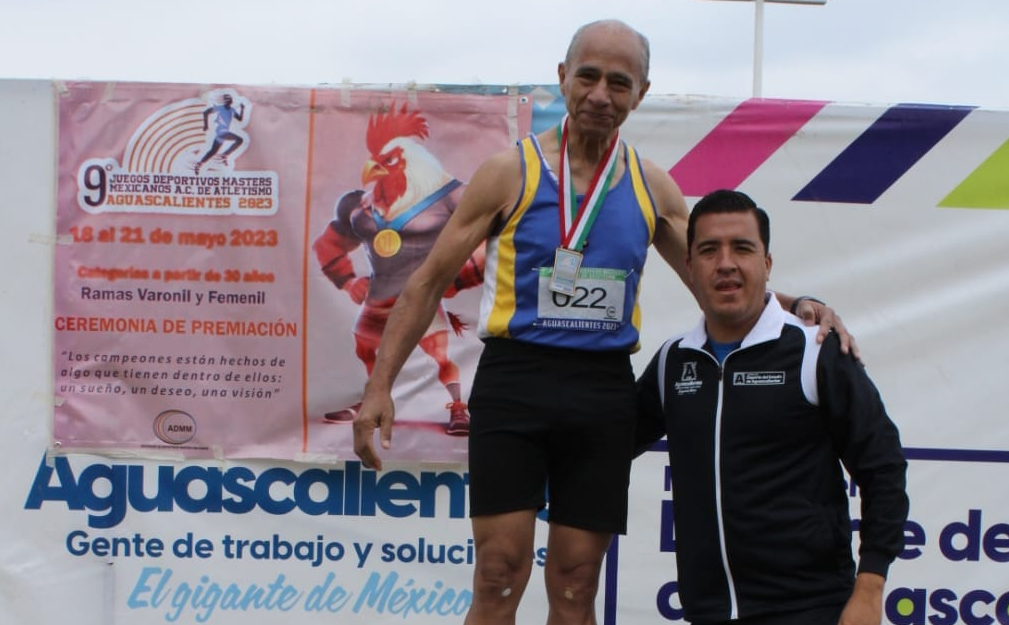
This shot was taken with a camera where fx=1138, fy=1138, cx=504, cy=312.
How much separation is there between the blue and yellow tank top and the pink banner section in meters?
1.15

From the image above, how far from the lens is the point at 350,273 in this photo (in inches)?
150

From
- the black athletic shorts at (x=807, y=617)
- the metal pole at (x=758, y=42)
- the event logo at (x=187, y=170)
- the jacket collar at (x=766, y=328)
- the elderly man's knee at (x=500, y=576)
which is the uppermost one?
the metal pole at (x=758, y=42)

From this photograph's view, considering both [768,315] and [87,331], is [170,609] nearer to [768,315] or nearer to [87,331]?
[87,331]

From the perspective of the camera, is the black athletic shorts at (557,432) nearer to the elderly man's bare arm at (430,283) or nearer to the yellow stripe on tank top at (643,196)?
the elderly man's bare arm at (430,283)

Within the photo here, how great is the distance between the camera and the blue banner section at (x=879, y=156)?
3820 mm

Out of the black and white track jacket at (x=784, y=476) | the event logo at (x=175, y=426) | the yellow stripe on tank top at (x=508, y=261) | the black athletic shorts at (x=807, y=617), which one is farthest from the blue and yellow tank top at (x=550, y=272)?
the event logo at (x=175, y=426)

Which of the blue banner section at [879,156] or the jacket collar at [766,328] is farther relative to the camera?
the blue banner section at [879,156]

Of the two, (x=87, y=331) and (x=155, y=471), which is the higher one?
(x=87, y=331)

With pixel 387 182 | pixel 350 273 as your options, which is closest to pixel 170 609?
pixel 350 273

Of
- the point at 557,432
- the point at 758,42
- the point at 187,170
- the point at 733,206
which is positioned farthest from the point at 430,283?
the point at 758,42

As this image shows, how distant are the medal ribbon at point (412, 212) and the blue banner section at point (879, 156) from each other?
1185mm

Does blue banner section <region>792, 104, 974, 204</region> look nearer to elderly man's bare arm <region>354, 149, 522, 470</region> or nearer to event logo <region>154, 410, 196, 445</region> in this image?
elderly man's bare arm <region>354, 149, 522, 470</region>

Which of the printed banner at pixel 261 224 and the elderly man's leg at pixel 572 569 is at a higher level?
the printed banner at pixel 261 224

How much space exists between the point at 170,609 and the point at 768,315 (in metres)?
2.45
